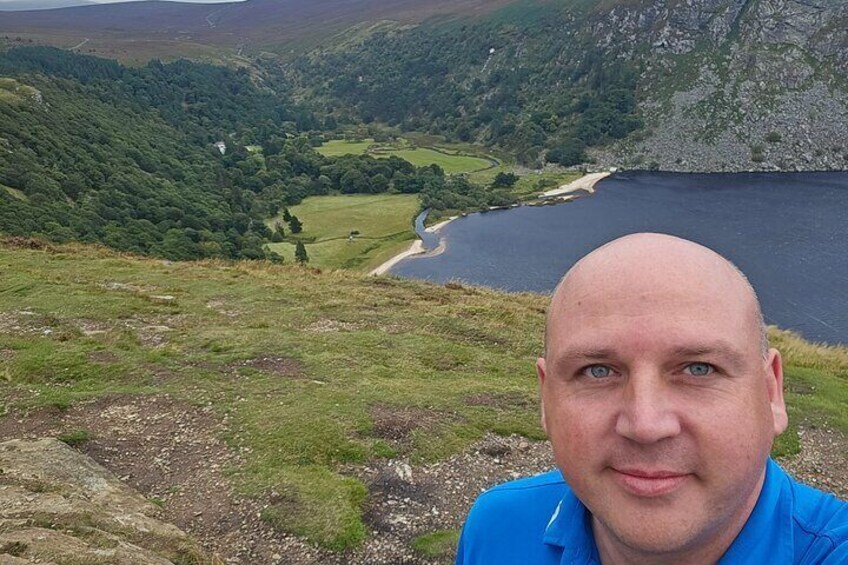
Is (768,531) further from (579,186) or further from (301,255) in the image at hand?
(579,186)

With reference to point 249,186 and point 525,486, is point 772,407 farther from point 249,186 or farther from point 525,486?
point 249,186

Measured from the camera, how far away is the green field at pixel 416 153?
14175 cm

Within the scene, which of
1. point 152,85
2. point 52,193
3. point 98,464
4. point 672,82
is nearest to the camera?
point 98,464

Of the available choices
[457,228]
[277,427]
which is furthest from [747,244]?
[277,427]

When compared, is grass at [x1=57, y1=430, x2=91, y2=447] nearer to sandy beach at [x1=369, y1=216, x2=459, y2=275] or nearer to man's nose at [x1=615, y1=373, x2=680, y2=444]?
man's nose at [x1=615, y1=373, x2=680, y2=444]

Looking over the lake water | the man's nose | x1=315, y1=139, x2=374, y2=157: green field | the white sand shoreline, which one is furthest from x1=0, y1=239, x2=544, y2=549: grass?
x1=315, y1=139, x2=374, y2=157: green field

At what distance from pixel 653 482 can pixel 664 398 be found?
297mm

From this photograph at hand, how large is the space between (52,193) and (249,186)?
5516cm

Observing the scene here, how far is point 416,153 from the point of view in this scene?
155 metres

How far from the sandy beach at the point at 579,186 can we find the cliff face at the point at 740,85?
1149cm

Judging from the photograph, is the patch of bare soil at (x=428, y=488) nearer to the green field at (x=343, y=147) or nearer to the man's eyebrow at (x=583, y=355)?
the man's eyebrow at (x=583, y=355)

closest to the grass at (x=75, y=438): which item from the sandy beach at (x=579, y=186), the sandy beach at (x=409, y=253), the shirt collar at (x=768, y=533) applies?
the shirt collar at (x=768, y=533)

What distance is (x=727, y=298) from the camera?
231 centimetres

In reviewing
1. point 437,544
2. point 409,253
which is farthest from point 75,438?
point 409,253
